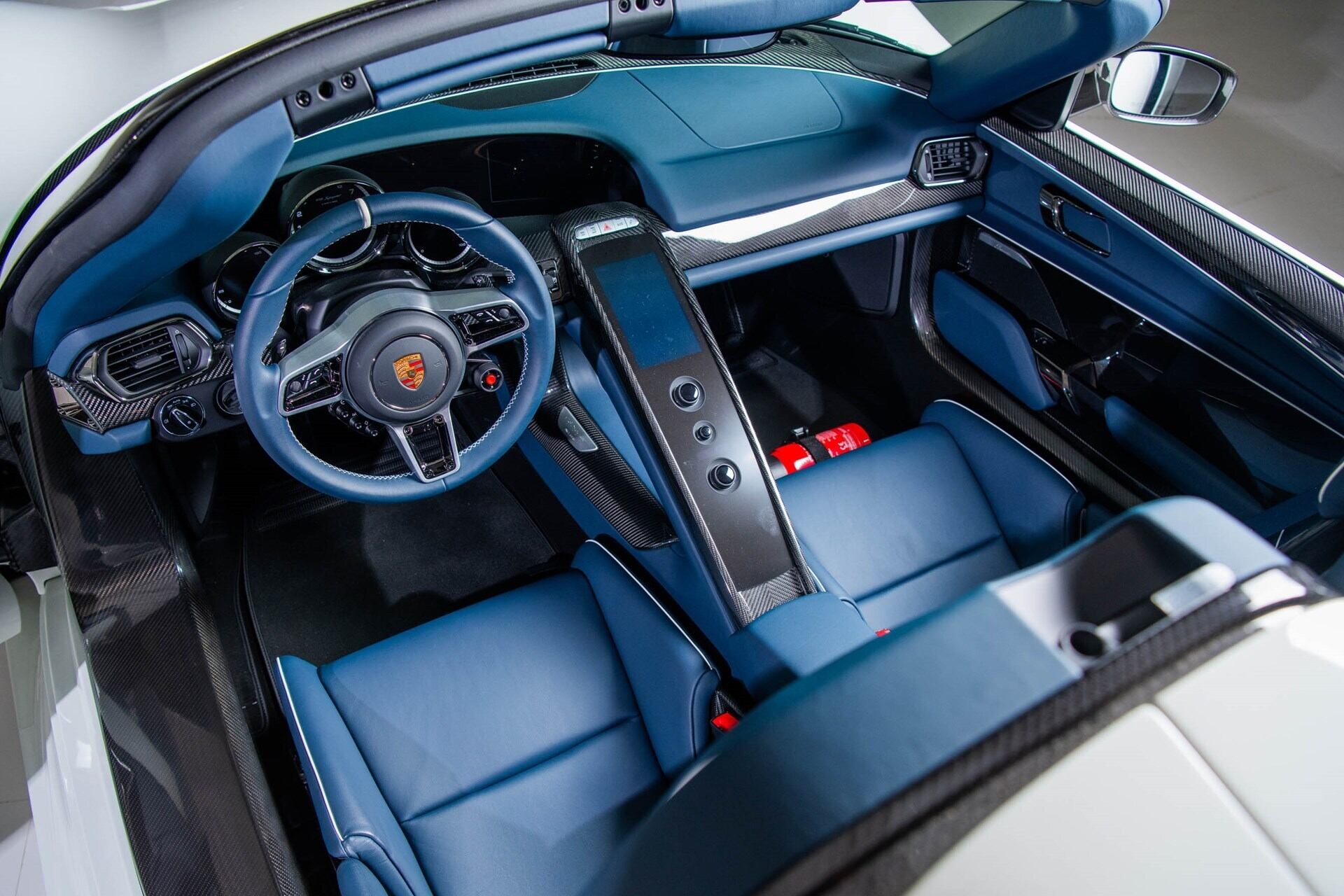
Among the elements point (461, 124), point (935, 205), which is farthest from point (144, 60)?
point (935, 205)

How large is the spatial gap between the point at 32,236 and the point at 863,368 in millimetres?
1905

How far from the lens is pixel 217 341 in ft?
4.75

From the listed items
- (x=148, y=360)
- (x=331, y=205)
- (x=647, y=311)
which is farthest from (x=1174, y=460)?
(x=148, y=360)

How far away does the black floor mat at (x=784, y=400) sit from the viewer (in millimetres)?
2477

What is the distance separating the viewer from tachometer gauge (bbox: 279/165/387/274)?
4.53ft

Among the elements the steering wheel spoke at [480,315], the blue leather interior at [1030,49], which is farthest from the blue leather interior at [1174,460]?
the steering wheel spoke at [480,315]

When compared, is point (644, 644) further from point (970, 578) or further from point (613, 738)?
point (970, 578)

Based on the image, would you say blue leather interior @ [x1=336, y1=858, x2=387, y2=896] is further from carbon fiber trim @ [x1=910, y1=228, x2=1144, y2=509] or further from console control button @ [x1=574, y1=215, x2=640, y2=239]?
carbon fiber trim @ [x1=910, y1=228, x2=1144, y2=509]

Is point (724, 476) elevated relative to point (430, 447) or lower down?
lower down

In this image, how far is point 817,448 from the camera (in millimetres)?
2207

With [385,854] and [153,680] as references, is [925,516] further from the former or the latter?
[153,680]

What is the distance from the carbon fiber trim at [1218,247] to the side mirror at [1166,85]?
0.11m

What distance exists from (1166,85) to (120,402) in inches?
78.0

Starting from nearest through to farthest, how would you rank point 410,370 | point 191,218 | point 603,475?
point 191,218
point 410,370
point 603,475
